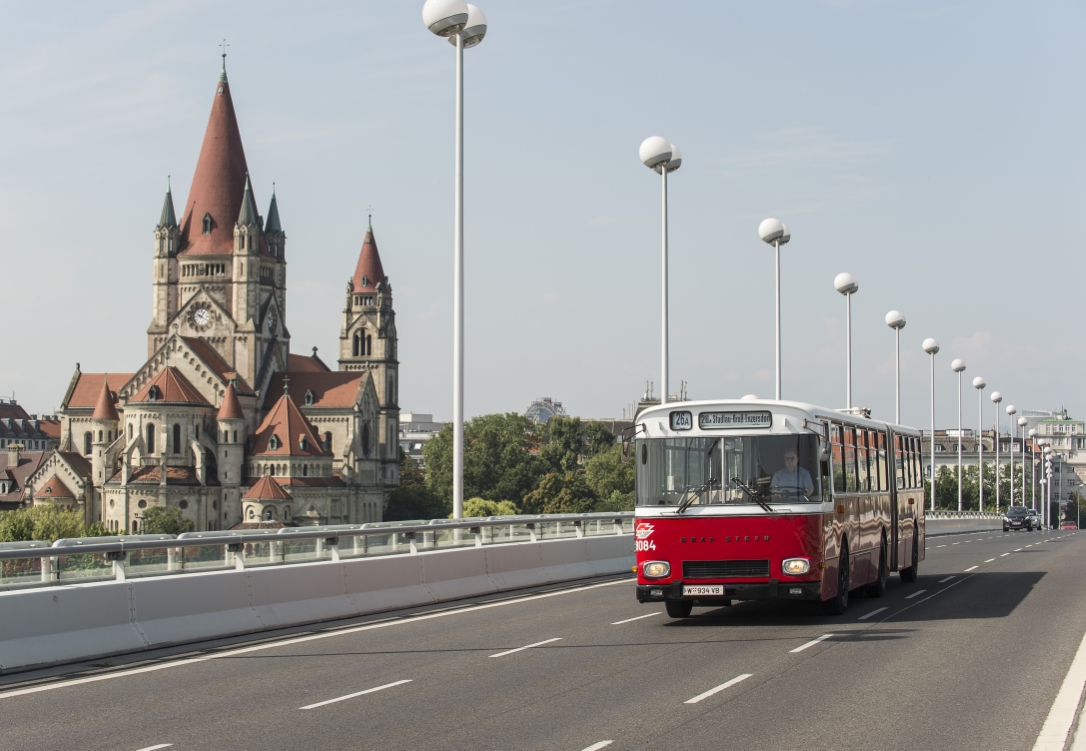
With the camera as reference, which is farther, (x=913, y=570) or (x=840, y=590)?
(x=913, y=570)

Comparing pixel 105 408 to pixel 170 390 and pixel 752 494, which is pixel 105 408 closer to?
pixel 170 390

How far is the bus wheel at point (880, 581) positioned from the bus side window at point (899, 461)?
175cm

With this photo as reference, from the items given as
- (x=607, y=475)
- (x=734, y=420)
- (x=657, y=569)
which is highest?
(x=734, y=420)

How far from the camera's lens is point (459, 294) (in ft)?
80.5

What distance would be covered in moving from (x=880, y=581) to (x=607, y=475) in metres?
131

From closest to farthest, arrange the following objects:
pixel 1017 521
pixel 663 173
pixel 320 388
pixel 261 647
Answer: pixel 261 647, pixel 663 173, pixel 1017 521, pixel 320 388

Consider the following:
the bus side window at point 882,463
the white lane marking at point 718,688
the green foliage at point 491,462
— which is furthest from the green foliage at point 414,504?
the white lane marking at point 718,688

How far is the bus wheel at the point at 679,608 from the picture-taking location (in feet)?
56.6

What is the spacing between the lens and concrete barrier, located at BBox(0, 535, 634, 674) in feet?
43.3

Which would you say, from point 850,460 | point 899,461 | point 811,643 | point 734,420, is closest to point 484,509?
point 899,461

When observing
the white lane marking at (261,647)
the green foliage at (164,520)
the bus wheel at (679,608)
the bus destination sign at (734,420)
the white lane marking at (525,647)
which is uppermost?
the bus destination sign at (734,420)

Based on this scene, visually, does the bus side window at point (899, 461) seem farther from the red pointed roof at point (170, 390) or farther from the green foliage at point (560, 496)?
the green foliage at point (560, 496)

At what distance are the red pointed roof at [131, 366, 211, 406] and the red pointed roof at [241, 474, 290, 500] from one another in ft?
30.1

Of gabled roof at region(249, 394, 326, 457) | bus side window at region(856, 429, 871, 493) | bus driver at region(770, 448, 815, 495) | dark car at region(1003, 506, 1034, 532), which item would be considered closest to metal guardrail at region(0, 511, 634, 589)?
bus driver at region(770, 448, 815, 495)
